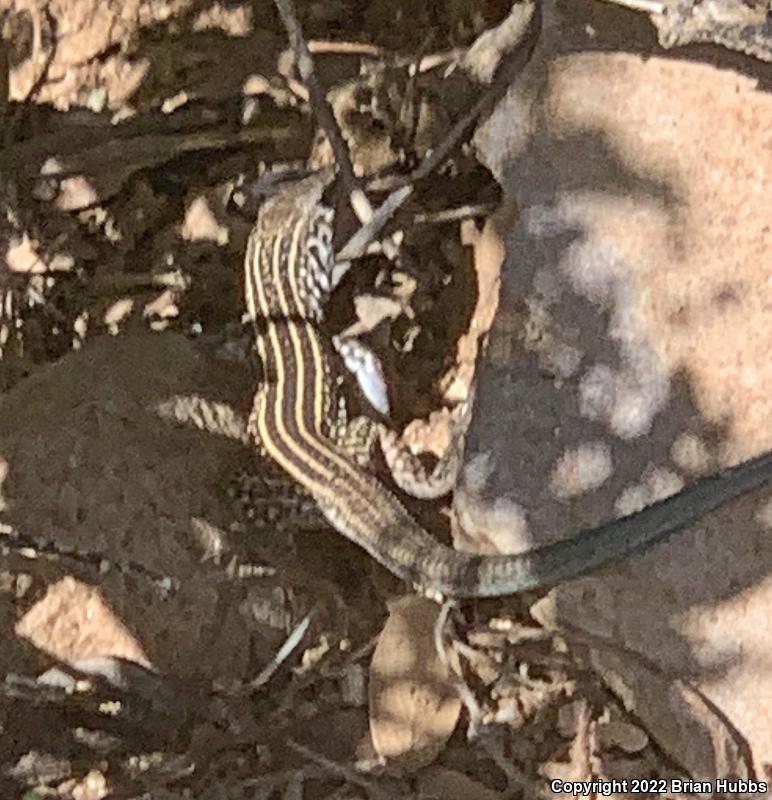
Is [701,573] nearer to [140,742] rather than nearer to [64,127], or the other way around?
[140,742]

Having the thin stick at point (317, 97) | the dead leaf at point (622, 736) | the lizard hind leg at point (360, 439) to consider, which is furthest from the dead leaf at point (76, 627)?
the thin stick at point (317, 97)

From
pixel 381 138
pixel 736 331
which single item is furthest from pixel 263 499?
pixel 736 331

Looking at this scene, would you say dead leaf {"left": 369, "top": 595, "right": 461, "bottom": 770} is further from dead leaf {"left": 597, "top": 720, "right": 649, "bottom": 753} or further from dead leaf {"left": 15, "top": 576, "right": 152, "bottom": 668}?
dead leaf {"left": 15, "top": 576, "right": 152, "bottom": 668}

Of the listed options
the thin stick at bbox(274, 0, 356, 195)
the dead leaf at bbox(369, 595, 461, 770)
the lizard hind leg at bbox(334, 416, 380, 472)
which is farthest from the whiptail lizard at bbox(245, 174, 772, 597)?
the thin stick at bbox(274, 0, 356, 195)

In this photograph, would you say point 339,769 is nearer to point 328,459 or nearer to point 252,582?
point 252,582

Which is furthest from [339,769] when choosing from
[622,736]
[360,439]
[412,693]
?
[360,439]

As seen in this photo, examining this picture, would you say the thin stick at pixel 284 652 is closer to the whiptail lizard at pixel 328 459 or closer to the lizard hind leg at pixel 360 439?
the whiptail lizard at pixel 328 459
